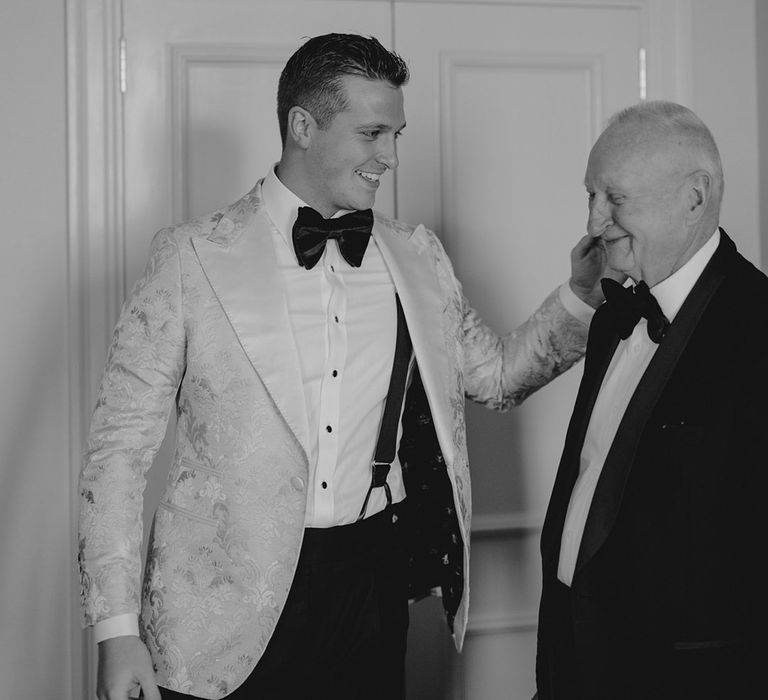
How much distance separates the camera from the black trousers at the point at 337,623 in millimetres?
1910

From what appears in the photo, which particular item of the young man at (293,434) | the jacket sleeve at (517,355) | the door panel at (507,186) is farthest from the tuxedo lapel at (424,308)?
the door panel at (507,186)

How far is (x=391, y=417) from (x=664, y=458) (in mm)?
567

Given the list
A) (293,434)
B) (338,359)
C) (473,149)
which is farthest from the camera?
(473,149)

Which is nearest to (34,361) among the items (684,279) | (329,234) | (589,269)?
(329,234)

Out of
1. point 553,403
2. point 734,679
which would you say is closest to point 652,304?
point 734,679

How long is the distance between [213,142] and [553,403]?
116cm

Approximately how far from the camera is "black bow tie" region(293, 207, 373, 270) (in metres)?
2.00

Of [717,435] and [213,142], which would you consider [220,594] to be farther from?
[213,142]

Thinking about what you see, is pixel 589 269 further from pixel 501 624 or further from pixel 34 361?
pixel 34 361

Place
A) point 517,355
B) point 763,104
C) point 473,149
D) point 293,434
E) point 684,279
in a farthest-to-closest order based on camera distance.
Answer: point 763,104 → point 473,149 → point 517,355 → point 293,434 → point 684,279

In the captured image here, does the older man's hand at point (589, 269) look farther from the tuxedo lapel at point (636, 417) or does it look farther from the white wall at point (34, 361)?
the white wall at point (34, 361)

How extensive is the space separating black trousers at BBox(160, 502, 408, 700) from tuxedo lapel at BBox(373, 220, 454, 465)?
0.75 feet

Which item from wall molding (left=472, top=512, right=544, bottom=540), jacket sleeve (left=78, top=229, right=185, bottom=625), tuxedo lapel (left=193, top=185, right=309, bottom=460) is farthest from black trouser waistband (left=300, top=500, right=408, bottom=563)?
wall molding (left=472, top=512, right=544, bottom=540)

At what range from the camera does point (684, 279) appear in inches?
69.3
